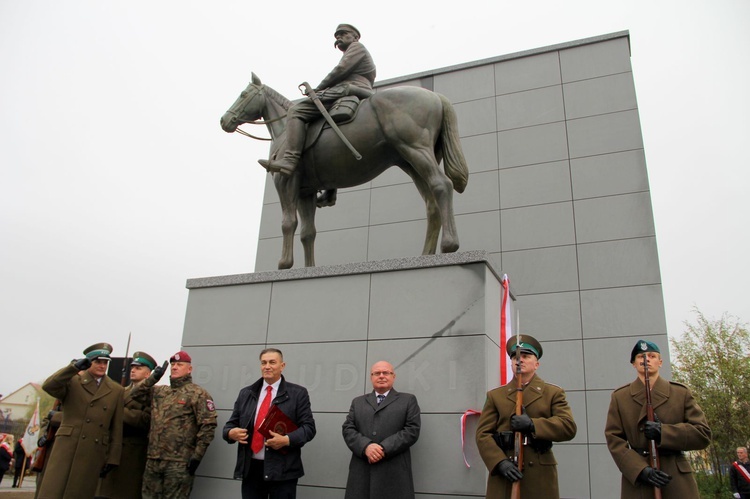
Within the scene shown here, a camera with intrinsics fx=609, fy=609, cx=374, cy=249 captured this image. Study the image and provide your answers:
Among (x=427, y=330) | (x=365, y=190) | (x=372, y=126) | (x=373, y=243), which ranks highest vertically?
(x=365, y=190)

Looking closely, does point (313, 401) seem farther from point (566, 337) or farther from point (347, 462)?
point (566, 337)

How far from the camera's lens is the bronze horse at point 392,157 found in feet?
21.6

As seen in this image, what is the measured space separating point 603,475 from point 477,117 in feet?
25.1

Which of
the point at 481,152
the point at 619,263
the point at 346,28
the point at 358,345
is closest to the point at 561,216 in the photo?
the point at 619,263

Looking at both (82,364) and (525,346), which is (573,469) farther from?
(82,364)

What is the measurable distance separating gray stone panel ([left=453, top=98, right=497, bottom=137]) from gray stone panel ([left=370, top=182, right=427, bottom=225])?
5.77ft

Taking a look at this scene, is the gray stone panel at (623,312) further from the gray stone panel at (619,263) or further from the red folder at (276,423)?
the red folder at (276,423)

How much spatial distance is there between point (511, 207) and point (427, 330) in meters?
7.33

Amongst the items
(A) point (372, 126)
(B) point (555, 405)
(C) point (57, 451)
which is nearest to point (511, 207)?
(A) point (372, 126)

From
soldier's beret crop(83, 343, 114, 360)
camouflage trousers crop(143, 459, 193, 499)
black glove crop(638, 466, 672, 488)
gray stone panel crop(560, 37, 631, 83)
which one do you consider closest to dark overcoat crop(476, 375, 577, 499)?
black glove crop(638, 466, 672, 488)

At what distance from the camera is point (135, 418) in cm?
570

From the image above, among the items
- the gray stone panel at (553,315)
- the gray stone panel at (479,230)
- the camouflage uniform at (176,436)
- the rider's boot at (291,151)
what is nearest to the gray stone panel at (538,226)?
the gray stone panel at (479,230)

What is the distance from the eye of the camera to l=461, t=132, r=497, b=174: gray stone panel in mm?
12914

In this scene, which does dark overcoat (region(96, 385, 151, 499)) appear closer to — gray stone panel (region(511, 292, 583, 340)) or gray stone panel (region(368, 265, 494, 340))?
gray stone panel (region(368, 265, 494, 340))
